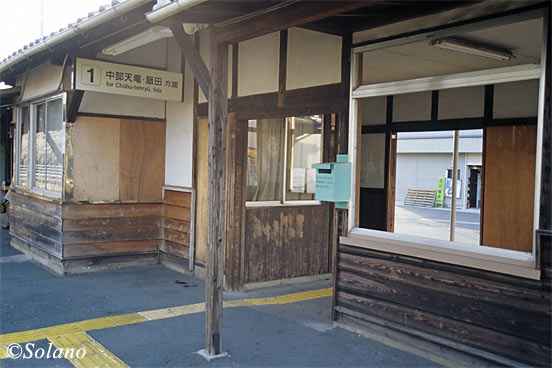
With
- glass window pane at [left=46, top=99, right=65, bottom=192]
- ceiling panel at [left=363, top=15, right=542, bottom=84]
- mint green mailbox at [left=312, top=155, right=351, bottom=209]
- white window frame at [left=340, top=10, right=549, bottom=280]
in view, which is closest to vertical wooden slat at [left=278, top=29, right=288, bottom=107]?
ceiling panel at [left=363, top=15, right=542, bottom=84]

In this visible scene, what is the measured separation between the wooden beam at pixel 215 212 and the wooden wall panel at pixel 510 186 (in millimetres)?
3968

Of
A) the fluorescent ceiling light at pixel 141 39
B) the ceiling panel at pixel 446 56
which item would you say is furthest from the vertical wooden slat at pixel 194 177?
the ceiling panel at pixel 446 56

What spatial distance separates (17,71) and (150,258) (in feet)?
14.6

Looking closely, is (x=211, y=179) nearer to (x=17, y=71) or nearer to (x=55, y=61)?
(x=55, y=61)

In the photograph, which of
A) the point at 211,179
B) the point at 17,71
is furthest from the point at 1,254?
the point at 211,179

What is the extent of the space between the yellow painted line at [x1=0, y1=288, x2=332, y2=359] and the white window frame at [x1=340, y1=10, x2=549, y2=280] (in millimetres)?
1649

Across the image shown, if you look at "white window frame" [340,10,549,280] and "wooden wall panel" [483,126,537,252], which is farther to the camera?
"wooden wall panel" [483,126,537,252]

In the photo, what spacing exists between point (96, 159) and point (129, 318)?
119 inches

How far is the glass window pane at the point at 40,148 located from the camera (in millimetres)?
8180

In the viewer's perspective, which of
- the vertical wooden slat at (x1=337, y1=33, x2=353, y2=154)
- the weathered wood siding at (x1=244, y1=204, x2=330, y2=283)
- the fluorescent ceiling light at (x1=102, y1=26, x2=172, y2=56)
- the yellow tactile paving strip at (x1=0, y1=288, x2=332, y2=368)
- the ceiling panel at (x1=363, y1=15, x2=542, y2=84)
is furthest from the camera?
the weathered wood siding at (x1=244, y1=204, x2=330, y2=283)

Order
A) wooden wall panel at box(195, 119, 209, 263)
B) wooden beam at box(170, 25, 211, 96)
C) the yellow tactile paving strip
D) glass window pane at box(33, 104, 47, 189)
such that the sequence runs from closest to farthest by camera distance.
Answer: the yellow tactile paving strip < wooden beam at box(170, 25, 211, 96) < wooden wall panel at box(195, 119, 209, 263) < glass window pane at box(33, 104, 47, 189)

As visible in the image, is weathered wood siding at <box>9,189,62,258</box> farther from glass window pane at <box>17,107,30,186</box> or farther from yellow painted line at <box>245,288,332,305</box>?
yellow painted line at <box>245,288,332,305</box>

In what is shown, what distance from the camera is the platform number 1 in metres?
6.62

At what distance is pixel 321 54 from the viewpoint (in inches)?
211
